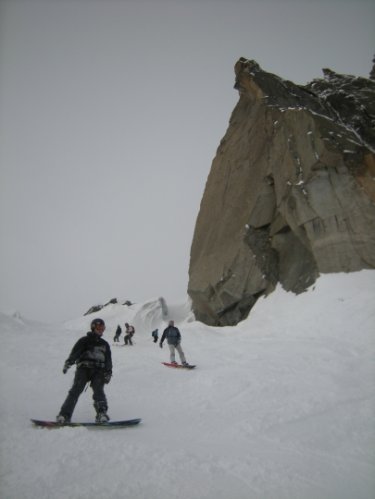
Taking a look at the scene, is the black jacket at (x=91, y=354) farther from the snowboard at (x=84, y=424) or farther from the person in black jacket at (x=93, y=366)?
the snowboard at (x=84, y=424)

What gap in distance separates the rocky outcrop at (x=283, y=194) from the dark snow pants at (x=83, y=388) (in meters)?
18.2

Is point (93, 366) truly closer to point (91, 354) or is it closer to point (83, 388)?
point (91, 354)

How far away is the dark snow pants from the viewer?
5277 mm

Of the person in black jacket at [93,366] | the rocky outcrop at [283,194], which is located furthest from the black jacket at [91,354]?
the rocky outcrop at [283,194]

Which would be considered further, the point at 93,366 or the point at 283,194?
the point at 283,194

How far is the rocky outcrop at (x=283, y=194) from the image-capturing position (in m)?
20.5

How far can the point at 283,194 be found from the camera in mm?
24953

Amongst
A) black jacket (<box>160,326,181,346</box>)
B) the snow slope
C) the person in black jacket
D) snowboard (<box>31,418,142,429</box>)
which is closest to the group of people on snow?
the person in black jacket

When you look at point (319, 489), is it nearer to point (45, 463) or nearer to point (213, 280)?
point (45, 463)

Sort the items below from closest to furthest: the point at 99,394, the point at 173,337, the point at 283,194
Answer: the point at 99,394, the point at 173,337, the point at 283,194

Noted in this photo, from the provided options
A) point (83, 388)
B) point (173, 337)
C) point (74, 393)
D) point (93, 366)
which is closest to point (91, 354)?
point (93, 366)

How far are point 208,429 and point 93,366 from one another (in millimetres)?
2280


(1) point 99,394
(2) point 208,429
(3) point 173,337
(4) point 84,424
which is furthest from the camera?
(3) point 173,337

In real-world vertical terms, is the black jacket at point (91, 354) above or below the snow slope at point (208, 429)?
above
